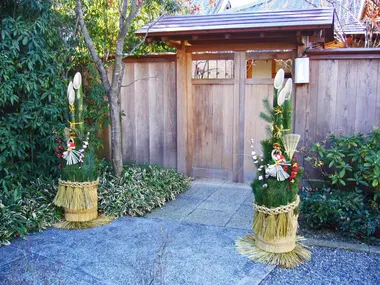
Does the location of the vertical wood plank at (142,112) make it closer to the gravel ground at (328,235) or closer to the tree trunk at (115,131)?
the tree trunk at (115,131)

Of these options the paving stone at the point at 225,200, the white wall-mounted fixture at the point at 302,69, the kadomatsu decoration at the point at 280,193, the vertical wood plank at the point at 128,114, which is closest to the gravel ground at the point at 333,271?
the kadomatsu decoration at the point at 280,193

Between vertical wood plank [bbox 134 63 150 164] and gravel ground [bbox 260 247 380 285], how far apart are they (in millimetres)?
3489

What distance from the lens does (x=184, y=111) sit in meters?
5.86

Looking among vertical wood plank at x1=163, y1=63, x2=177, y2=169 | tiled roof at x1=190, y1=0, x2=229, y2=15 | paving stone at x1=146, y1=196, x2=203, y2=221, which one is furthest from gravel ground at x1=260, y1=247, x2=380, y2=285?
tiled roof at x1=190, y1=0, x2=229, y2=15

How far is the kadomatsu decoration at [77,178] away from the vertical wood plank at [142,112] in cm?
190

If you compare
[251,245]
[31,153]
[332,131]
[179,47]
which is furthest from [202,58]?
[251,245]

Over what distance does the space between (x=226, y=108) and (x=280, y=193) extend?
2.66m

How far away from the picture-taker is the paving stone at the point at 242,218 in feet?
13.7

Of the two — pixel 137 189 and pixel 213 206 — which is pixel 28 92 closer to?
pixel 137 189

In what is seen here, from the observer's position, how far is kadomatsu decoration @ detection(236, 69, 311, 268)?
10.7 feet

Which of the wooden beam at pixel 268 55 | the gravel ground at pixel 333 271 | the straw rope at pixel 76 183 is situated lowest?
the gravel ground at pixel 333 271

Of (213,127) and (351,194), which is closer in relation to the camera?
(351,194)

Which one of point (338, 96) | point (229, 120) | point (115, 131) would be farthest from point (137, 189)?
point (338, 96)

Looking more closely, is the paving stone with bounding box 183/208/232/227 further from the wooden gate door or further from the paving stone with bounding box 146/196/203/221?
the wooden gate door
